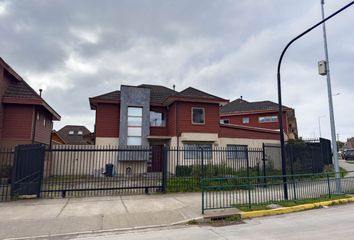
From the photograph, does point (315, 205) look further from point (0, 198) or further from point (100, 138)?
point (100, 138)

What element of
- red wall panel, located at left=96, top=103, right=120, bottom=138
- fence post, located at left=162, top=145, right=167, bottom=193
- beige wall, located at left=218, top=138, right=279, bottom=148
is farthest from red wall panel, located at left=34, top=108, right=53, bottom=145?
beige wall, located at left=218, top=138, right=279, bottom=148

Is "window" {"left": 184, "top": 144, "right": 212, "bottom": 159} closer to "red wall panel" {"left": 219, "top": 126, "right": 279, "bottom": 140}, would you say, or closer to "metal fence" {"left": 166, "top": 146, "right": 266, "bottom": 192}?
"metal fence" {"left": 166, "top": 146, "right": 266, "bottom": 192}

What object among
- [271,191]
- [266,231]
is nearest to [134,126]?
[271,191]

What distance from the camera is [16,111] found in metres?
17.5

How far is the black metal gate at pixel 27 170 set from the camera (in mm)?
10250

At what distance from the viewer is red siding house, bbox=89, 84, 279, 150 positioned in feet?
71.3

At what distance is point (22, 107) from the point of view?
17.6 m

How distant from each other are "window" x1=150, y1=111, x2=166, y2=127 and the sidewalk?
42.5ft

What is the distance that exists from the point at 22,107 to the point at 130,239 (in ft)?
50.2

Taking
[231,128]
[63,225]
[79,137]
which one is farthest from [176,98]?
[79,137]

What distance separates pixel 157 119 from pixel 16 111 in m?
11.2

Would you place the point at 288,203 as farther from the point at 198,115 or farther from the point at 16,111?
the point at 16,111

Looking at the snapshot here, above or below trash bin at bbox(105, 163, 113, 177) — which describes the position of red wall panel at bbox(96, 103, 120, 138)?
above

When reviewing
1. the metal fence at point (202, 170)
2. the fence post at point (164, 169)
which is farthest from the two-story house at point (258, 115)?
the fence post at point (164, 169)
